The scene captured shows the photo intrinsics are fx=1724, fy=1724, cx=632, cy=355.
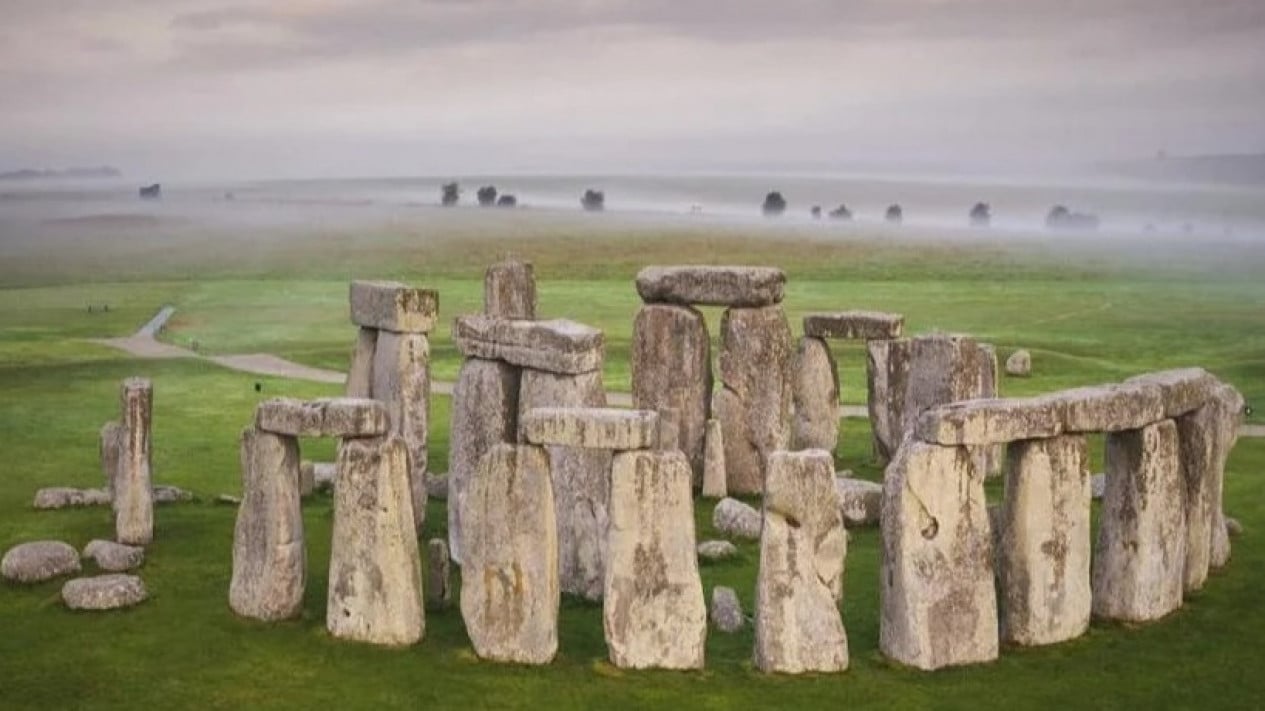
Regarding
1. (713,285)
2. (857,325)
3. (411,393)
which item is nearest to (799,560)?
(411,393)

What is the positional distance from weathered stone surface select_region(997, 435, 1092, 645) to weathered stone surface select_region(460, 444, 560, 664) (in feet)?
13.7

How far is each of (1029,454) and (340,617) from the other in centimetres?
641

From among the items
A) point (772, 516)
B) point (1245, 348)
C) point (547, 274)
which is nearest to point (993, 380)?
point (772, 516)

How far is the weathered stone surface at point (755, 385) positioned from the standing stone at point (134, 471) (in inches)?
315

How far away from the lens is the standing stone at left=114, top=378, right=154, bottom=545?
63.1 ft

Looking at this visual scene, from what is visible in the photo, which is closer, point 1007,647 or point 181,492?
point 1007,647

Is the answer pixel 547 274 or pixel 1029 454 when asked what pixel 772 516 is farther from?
pixel 547 274

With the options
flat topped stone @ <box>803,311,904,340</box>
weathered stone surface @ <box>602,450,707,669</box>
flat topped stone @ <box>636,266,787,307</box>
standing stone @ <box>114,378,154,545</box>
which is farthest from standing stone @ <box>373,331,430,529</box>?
flat topped stone @ <box>803,311,904,340</box>

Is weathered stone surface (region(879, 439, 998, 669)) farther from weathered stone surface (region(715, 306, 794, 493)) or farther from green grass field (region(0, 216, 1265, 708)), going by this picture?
weathered stone surface (region(715, 306, 794, 493))

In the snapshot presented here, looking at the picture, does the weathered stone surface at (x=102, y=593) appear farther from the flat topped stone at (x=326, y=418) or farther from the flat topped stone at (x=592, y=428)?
the flat topped stone at (x=592, y=428)

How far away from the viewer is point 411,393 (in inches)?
807

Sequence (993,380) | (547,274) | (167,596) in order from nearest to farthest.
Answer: (167,596), (993,380), (547,274)

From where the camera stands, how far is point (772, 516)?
47.3ft

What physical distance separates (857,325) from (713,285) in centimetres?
337
